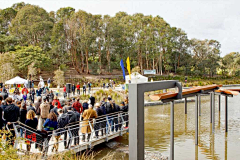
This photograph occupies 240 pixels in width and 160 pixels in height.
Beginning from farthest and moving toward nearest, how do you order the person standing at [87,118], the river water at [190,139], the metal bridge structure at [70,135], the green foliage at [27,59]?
the green foliage at [27,59] → the river water at [190,139] → the person standing at [87,118] → the metal bridge structure at [70,135]

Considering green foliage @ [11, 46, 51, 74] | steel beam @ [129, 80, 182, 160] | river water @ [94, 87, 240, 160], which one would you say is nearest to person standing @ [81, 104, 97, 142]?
river water @ [94, 87, 240, 160]

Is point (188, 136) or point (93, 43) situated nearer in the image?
point (188, 136)

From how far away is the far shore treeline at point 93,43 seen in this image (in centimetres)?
4041

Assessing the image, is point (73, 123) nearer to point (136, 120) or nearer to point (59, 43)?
point (136, 120)

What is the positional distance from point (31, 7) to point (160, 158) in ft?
134

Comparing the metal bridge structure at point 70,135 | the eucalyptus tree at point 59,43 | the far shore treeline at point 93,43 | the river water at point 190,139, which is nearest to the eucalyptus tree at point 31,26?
the far shore treeline at point 93,43

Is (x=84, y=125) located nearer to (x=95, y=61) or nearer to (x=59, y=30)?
(x=59, y=30)

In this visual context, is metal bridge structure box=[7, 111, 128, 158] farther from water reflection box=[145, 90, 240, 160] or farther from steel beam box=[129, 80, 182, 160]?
steel beam box=[129, 80, 182, 160]

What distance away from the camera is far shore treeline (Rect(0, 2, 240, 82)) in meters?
40.4

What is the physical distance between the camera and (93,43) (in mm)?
43312

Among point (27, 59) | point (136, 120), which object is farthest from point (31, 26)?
point (136, 120)

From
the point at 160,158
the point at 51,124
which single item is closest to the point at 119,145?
the point at 160,158

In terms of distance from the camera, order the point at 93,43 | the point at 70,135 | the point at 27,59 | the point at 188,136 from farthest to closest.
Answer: the point at 93,43
the point at 27,59
the point at 188,136
the point at 70,135

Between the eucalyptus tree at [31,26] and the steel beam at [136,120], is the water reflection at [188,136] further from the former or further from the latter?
the eucalyptus tree at [31,26]
